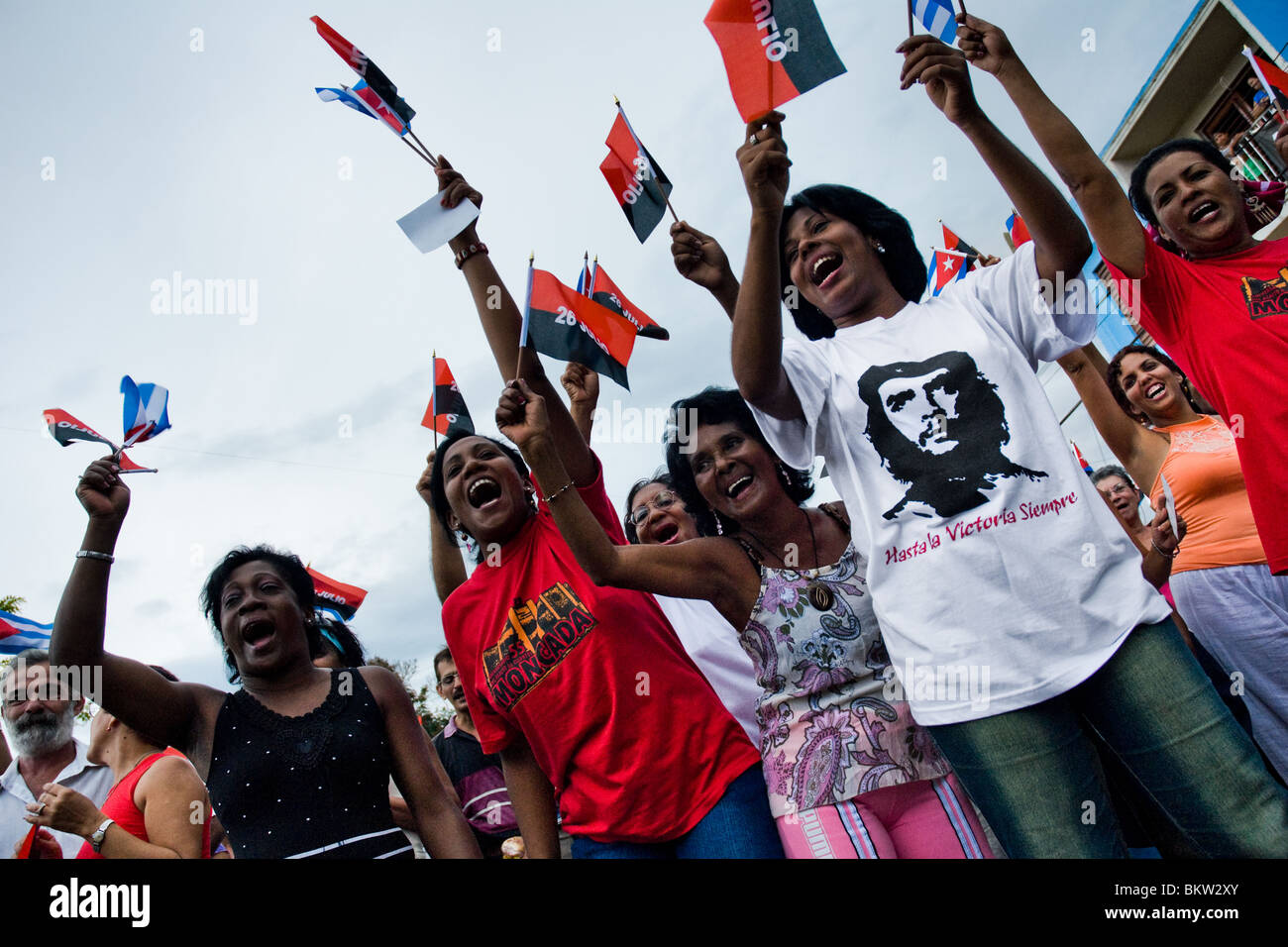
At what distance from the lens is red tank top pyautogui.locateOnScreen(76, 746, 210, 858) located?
2.80 metres

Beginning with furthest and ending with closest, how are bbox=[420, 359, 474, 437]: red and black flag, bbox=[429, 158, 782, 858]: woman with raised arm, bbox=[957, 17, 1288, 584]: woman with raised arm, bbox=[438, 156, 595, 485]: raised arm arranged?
bbox=[420, 359, 474, 437]: red and black flag → bbox=[438, 156, 595, 485]: raised arm → bbox=[429, 158, 782, 858]: woman with raised arm → bbox=[957, 17, 1288, 584]: woman with raised arm

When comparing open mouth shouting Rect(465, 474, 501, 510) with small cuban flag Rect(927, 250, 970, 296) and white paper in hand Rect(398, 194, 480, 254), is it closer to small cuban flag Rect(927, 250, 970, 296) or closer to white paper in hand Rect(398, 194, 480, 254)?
white paper in hand Rect(398, 194, 480, 254)

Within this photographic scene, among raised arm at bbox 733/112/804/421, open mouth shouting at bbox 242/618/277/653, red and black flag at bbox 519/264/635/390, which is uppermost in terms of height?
red and black flag at bbox 519/264/635/390

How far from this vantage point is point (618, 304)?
11.4 ft

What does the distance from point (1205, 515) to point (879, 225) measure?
6.01 ft

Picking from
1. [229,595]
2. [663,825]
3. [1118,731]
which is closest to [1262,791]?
[1118,731]

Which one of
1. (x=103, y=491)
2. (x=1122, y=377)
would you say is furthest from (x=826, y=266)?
(x=103, y=491)

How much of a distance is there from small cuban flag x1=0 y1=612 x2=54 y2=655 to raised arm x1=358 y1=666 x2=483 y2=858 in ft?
6.69

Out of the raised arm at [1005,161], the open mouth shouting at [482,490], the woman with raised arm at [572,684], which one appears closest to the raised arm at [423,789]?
the woman with raised arm at [572,684]

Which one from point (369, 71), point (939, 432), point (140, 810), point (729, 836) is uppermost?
point (369, 71)

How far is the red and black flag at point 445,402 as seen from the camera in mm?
3945

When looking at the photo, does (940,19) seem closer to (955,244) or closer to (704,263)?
(704,263)

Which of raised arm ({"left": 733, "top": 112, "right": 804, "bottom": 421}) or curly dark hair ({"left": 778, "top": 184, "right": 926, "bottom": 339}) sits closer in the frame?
raised arm ({"left": 733, "top": 112, "right": 804, "bottom": 421})

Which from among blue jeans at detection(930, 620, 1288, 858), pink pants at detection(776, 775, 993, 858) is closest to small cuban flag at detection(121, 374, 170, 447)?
pink pants at detection(776, 775, 993, 858)
